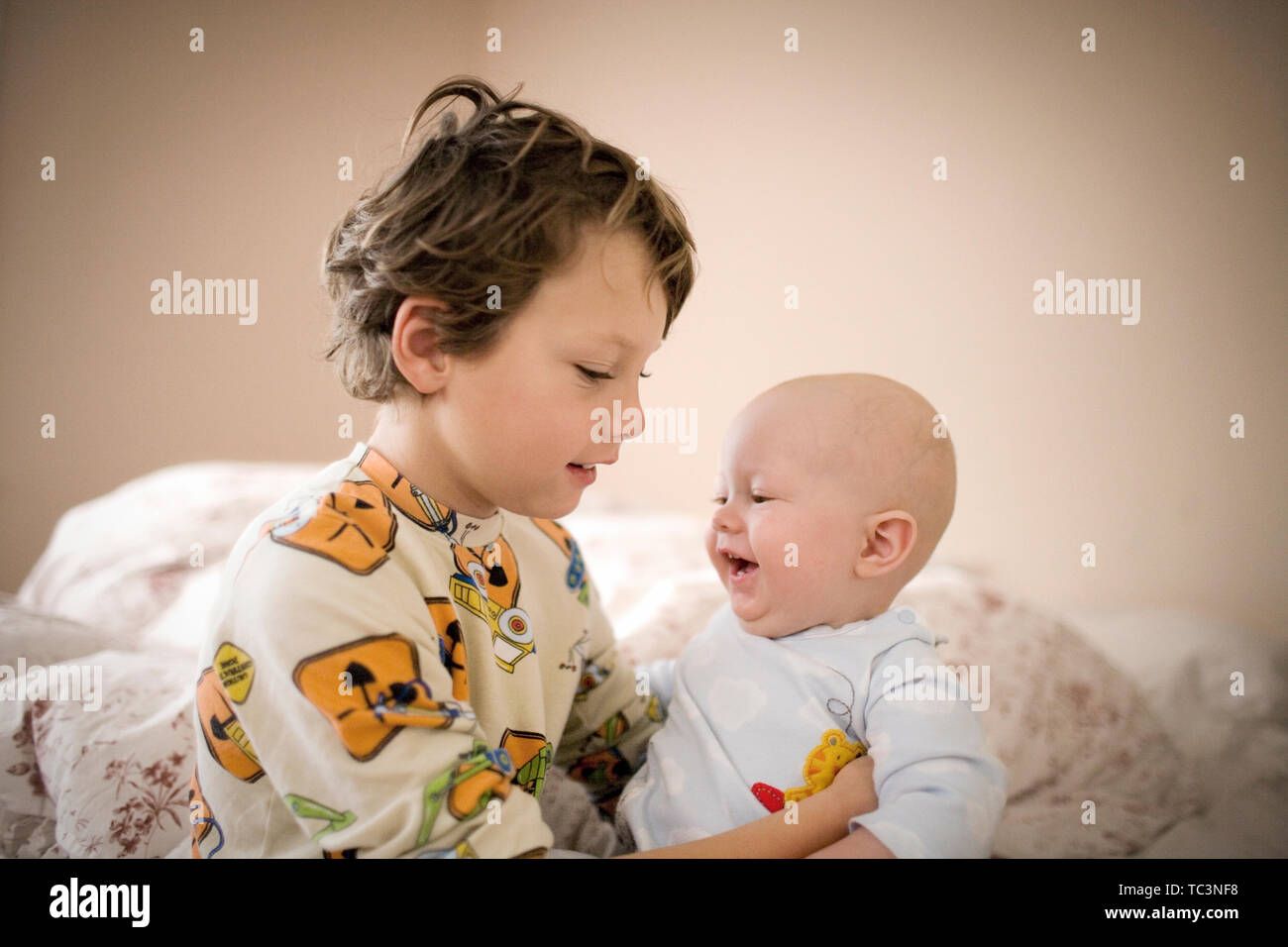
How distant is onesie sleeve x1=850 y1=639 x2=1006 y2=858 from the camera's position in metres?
0.69

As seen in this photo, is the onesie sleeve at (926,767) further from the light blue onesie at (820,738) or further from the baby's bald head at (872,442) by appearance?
the baby's bald head at (872,442)

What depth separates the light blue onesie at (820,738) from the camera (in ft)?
2.31

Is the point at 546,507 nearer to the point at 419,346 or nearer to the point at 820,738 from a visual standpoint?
the point at 419,346

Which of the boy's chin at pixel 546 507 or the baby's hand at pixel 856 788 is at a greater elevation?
the boy's chin at pixel 546 507

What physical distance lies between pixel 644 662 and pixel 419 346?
596mm

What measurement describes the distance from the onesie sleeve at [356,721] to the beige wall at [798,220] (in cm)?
52

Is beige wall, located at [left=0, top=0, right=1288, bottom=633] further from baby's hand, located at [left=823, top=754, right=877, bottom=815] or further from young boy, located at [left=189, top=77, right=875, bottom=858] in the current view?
baby's hand, located at [left=823, top=754, right=877, bottom=815]

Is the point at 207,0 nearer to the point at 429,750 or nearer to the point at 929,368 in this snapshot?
the point at 429,750

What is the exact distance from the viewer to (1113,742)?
1.21m

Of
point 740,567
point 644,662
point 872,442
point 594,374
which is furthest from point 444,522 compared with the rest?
point 644,662

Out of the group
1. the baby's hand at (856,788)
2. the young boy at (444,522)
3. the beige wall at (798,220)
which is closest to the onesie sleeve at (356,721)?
the young boy at (444,522)

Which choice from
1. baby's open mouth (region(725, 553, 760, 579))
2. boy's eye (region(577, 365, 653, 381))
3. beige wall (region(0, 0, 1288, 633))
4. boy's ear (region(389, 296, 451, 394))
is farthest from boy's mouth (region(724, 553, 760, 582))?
beige wall (region(0, 0, 1288, 633))
